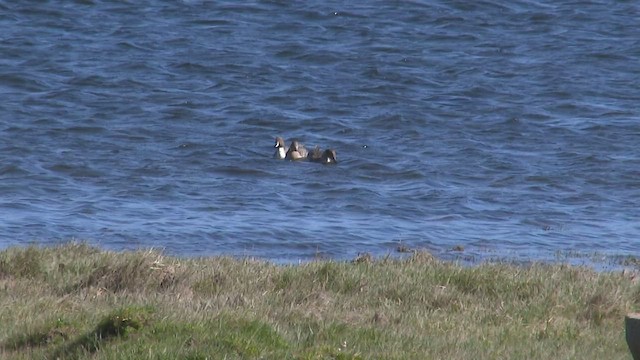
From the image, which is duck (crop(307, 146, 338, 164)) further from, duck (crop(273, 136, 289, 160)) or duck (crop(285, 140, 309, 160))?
duck (crop(273, 136, 289, 160))

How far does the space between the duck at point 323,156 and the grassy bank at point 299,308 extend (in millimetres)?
7851

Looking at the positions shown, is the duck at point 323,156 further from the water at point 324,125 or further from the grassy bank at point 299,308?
the grassy bank at point 299,308

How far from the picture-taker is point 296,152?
1870cm

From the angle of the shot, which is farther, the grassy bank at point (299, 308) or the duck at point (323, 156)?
the duck at point (323, 156)

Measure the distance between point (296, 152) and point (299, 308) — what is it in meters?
10.5

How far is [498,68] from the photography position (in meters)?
26.3

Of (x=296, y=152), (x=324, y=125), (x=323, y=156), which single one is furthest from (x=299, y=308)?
(x=324, y=125)

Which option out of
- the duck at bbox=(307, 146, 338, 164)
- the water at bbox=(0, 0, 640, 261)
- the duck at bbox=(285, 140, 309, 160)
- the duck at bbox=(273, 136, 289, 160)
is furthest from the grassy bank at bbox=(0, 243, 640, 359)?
the duck at bbox=(273, 136, 289, 160)

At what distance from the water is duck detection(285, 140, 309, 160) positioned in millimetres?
320

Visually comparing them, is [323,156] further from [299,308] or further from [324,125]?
[299,308]

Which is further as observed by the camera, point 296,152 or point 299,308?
point 296,152

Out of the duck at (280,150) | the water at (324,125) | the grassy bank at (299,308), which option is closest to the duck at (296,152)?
the duck at (280,150)

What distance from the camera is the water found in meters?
14.3

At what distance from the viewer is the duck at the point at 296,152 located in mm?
18688
